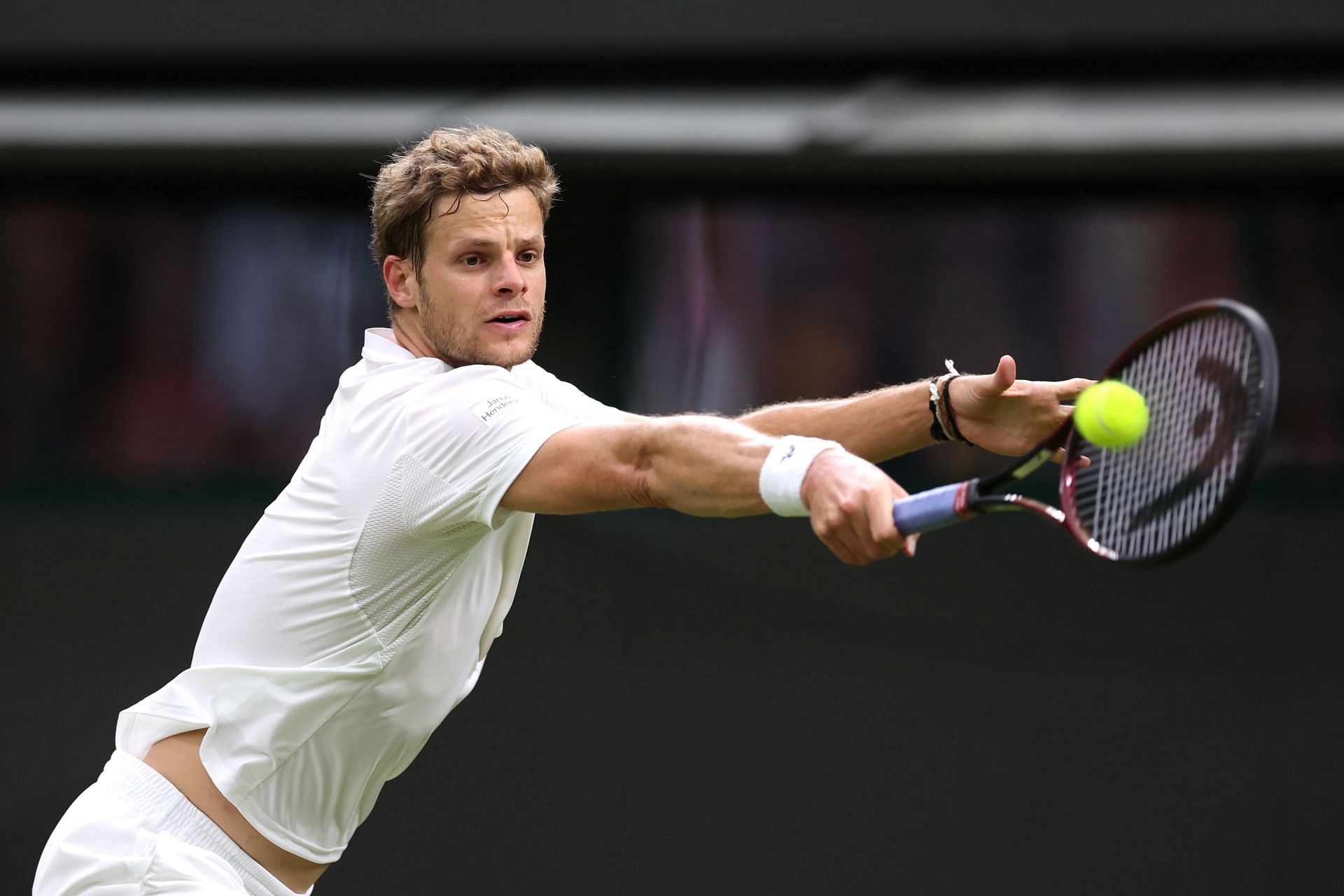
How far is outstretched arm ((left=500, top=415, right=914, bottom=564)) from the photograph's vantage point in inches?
99.3

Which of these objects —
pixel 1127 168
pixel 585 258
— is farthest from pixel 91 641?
pixel 1127 168

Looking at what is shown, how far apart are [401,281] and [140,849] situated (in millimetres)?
1192

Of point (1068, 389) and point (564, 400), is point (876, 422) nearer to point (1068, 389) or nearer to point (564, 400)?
point (1068, 389)

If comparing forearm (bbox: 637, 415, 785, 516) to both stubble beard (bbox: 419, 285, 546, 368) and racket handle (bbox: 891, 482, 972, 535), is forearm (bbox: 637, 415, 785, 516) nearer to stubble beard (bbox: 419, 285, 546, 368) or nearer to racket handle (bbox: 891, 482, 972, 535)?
racket handle (bbox: 891, 482, 972, 535)

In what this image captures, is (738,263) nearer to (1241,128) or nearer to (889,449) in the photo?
(1241,128)

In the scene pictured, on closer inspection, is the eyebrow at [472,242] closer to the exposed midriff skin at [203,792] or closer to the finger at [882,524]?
the exposed midriff skin at [203,792]

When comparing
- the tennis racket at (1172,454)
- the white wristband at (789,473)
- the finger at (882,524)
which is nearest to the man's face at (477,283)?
the white wristband at (789,473)

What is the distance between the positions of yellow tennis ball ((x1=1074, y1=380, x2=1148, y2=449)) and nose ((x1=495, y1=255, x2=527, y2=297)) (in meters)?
1.13

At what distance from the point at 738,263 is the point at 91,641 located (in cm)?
255

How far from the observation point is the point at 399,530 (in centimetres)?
286

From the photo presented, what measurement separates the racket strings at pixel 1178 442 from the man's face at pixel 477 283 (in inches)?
43.3

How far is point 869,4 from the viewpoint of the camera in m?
5.27

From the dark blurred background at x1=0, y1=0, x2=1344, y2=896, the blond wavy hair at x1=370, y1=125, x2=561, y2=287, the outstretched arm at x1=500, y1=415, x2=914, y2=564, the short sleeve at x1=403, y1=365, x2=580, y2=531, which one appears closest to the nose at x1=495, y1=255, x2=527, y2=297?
the blond wavy hair at x1=370, y1=125, x2=561, y2=287

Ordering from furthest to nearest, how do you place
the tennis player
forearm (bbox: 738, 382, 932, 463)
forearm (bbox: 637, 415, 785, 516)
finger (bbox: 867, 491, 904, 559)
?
forearm (bbox: 738, 382, 932, 463) → the tennis player → forearm (bbox: 637, 415, 785, 516) → finger (bbox: 867, 491, 904, 559)
